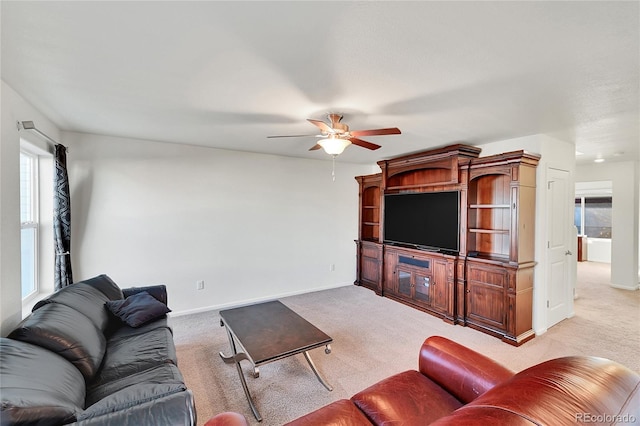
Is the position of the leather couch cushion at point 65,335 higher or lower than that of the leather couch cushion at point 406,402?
higher

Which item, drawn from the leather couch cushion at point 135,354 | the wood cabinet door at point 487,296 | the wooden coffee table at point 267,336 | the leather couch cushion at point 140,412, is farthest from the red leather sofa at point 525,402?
the wood cabinet door at point 487,296

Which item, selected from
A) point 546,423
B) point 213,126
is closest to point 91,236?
point 213,126

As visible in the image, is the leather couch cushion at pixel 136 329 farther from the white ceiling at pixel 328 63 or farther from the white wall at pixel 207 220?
the white ceiling at pixel 328 63

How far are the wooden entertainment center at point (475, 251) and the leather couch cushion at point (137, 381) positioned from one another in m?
3.40

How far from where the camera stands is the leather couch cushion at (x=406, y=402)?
1.39 metres

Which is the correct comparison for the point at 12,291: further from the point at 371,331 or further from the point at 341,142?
the point at 371,331

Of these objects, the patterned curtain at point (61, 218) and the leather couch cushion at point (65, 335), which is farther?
the patterned curtain at point (61, 218)

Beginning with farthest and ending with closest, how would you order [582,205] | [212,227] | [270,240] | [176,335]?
1. [582,205]
2. [270,240]
3. [212,227]
4. [176,335]

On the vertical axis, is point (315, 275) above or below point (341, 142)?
below

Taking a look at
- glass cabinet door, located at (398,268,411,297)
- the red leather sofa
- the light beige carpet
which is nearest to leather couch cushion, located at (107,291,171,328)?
the light beige carpet

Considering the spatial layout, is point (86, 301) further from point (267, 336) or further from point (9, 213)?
point (267, 336)

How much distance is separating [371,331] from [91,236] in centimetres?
374

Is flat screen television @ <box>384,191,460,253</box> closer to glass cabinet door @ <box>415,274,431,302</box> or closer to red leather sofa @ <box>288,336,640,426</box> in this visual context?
glass cabinet door @ <box>415,274,431,302</box>

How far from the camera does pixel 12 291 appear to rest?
6.66ft
